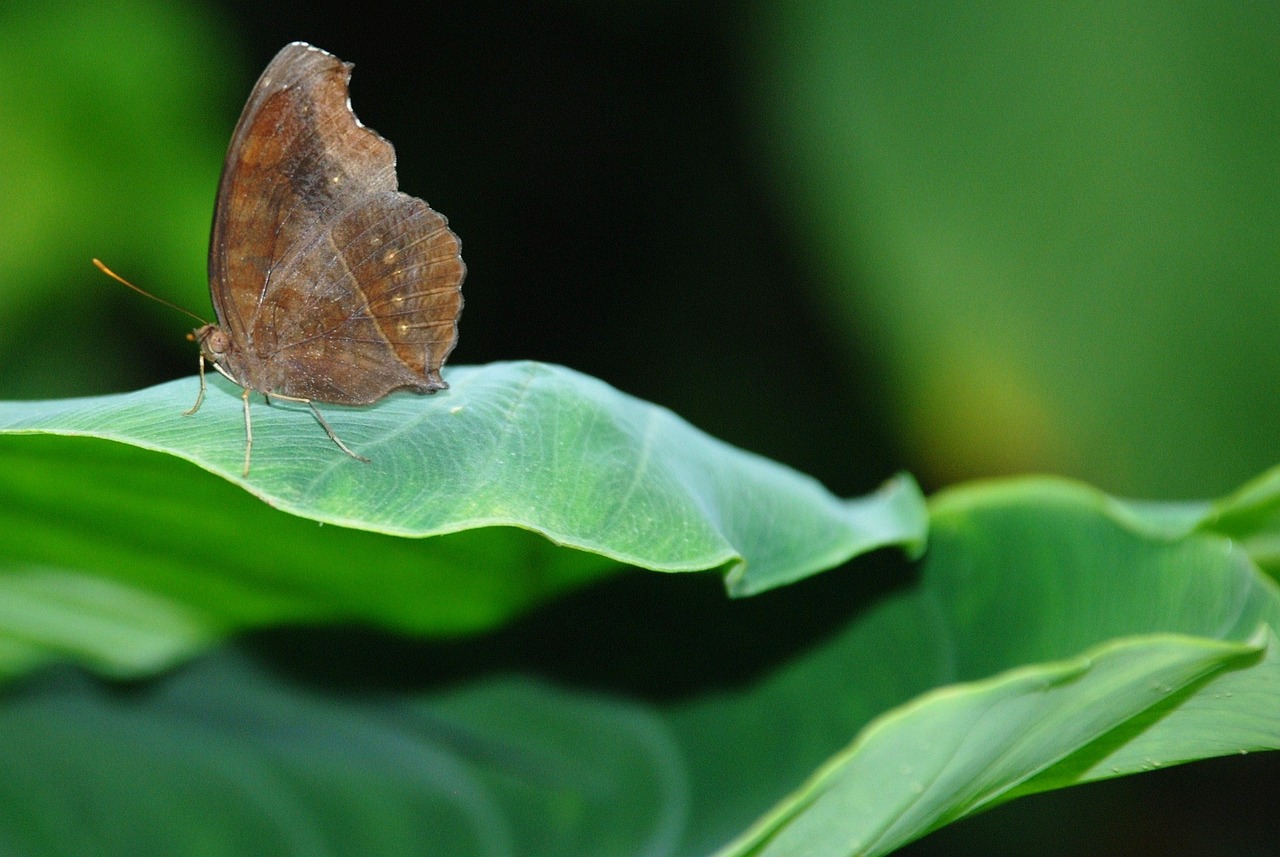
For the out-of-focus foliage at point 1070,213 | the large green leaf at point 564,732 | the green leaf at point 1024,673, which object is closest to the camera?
the green leaf at point 1024,673

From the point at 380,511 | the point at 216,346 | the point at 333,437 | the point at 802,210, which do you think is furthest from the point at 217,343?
the point at 802,210

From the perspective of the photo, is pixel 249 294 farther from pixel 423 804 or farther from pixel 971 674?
pixel 971 674

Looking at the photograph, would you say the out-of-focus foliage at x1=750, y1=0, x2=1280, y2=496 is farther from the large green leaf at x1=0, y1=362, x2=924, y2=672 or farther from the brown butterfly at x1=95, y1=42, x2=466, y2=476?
the brown butterfly at x1=95, y1=42, x2=466, y2=476

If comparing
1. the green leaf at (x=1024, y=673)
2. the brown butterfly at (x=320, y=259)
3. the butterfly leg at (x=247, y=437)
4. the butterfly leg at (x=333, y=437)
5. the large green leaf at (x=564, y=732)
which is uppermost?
the brown butterfly at (x=320, y=259)

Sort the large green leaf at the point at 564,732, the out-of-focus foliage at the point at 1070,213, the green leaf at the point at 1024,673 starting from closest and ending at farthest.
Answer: the green leaf at the point at 1024,673, the large green leaf at the point at 564,732, the out-of-focus foliage at the point at 1070,213

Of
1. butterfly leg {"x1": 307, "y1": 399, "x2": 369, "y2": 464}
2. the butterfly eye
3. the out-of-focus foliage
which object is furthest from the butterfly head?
the out-of-focus foliage

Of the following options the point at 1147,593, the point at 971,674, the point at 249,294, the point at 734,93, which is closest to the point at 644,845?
the point at 971,674

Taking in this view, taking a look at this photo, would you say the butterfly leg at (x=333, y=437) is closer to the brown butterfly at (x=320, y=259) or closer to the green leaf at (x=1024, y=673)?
the brown butterfly at (x=320, y=259)

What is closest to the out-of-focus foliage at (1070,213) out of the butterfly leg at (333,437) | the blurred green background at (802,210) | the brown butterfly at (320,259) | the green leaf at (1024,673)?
the blurred green background at (802,210)
